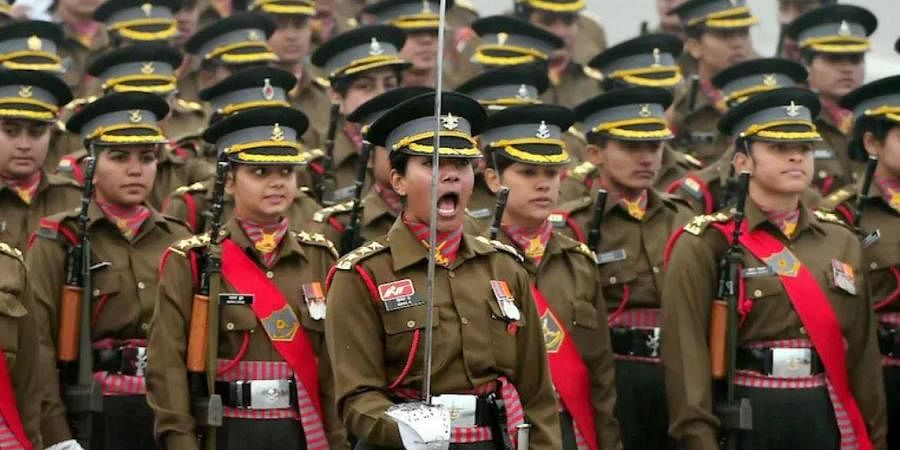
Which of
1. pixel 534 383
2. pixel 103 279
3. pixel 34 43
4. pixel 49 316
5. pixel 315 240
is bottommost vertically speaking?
pixel 534 383

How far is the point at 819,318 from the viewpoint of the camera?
37.5 ft

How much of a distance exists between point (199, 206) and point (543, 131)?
6.83ft

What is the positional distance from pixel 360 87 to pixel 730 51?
325cm

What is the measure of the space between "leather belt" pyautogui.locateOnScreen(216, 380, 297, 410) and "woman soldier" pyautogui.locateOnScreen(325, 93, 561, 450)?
1.39m

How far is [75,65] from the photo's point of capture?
17.2m

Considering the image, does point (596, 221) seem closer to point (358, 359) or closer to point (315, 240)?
point (315, 240)

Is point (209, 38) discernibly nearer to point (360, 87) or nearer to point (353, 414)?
point (360, 87)

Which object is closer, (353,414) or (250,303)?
(353,414)

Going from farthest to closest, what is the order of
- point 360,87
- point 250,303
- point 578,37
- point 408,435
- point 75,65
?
point 578,37 < point 75,65 < point 360,87 < point 250,303 < point 408,435

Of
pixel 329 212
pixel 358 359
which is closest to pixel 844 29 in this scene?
pixel 329 212

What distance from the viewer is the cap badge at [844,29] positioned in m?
15.6

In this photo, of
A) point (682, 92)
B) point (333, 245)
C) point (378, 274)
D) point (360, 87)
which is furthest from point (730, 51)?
point (378, 274)

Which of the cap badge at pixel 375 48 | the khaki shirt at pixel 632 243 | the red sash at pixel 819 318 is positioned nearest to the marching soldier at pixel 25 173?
the cap badge at pixel 375 48

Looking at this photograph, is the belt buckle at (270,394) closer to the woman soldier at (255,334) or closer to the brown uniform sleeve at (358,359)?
the woman soldier at (255,334)
